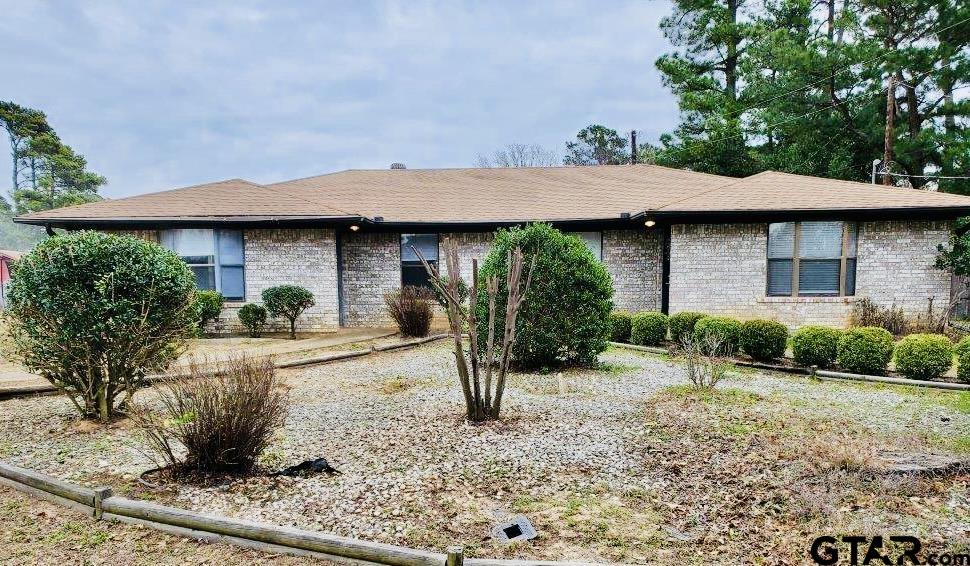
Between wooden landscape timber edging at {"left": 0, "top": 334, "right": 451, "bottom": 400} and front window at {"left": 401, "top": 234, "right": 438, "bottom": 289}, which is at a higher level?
front window at {"left": 401, "top": 234, "right": 438, "bottom": 289}

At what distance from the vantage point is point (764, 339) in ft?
25.8

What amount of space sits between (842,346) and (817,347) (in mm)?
332

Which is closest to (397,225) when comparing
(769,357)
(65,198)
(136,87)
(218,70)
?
(769,357)

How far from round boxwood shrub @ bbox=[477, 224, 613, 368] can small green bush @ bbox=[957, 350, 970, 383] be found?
494cm

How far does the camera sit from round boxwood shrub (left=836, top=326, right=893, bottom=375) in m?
7.00

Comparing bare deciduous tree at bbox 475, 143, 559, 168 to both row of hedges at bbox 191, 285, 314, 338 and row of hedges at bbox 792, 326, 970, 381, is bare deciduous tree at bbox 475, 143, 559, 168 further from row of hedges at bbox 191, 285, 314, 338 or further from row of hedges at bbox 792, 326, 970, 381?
row of hedges at bbox 792, 326, 970, 381

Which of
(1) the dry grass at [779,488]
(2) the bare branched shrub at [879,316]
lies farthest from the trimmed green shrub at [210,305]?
(2) the bare branched shrub at [879,316]

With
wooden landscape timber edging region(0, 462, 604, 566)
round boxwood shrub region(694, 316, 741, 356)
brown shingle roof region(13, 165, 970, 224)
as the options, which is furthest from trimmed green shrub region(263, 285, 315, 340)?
round boxwood shrub region(694, 316, 741, 356)

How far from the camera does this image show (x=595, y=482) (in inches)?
139

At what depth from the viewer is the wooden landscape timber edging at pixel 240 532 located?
239 centimetres

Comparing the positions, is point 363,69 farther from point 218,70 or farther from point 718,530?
point 718,530

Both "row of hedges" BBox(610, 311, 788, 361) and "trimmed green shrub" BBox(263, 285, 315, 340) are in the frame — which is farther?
"trimmed green shrub" BBox(263, 285, 315, 340)

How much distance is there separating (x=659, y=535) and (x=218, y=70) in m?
40.3

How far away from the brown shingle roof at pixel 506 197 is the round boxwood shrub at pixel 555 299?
4369 mm
